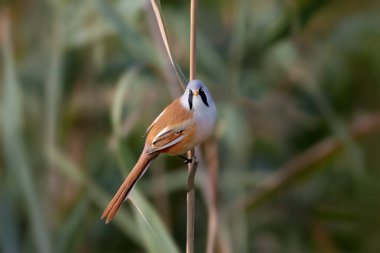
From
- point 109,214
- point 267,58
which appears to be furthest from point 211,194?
point 267,58

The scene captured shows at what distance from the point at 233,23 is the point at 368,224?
2.74 ft

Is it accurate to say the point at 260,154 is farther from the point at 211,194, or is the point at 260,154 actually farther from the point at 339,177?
→ the point at 211,194

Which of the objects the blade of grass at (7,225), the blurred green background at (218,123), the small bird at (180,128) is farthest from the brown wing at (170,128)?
the blade of grass at (7,225)

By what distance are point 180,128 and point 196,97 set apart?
0.13 ft

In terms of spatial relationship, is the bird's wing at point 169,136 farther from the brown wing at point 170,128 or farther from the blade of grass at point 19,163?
the blade of grass at point 19,163

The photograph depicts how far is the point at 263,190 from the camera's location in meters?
2.02

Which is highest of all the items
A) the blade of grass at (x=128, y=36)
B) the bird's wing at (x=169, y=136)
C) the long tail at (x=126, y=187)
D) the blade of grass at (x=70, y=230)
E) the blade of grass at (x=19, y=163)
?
the blade of grass at (x=128, y=36)

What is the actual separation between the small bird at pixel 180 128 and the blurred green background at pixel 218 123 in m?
→ 0.80

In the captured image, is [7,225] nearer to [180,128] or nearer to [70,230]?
[70,230]

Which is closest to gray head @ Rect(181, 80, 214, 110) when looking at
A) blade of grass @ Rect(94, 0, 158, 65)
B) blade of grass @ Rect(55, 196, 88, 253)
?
blade of grass @ Rect(94, 0, 158, 65)

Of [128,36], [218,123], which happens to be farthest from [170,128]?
[218,123]

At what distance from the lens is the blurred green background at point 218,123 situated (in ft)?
6.13

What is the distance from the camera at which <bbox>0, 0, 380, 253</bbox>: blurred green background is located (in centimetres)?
187

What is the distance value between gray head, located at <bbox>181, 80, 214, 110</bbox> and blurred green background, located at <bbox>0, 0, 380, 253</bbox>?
0.81 metres
